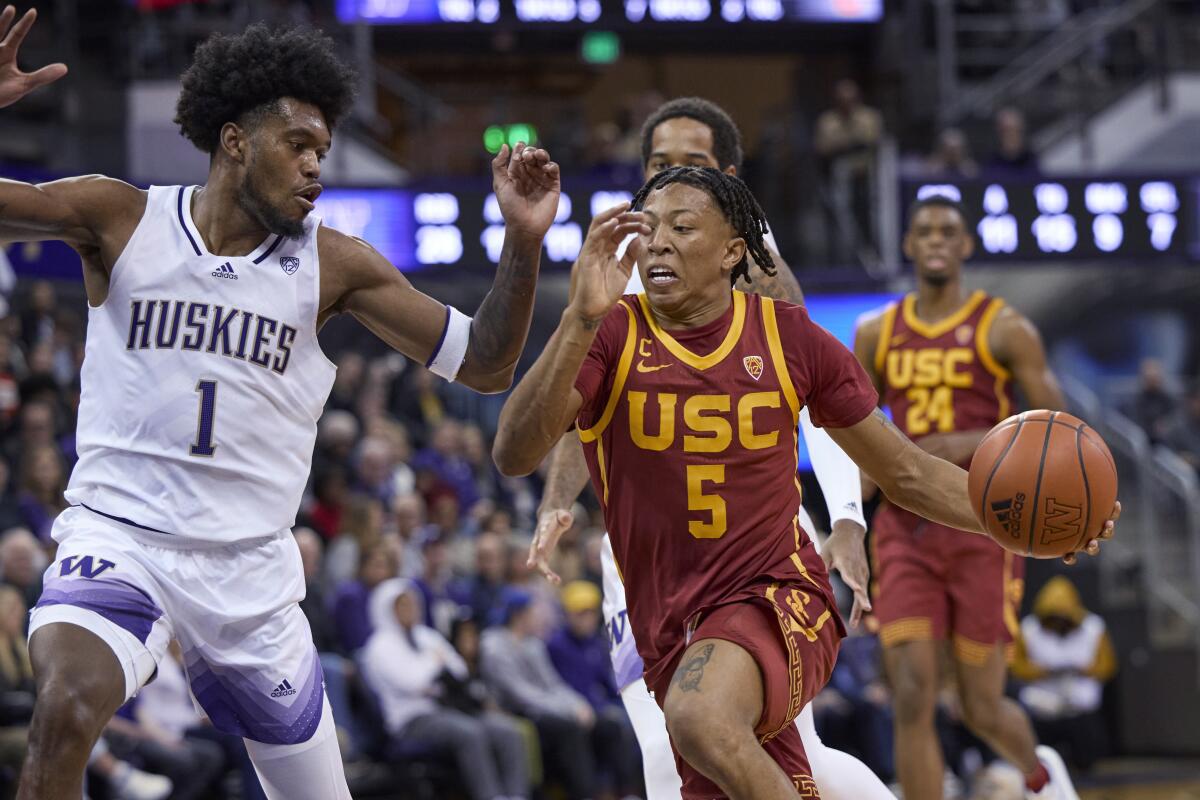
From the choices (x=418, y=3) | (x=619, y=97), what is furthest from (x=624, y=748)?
(x=619, y=97)

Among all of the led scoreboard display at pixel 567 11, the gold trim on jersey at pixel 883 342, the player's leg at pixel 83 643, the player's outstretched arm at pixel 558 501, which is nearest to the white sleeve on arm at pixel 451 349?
the player's outstretched arm at pixel 558 501

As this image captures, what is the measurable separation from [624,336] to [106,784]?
5.34 meters

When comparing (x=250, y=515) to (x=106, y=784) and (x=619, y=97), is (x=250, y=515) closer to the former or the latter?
(x=106, y=784)

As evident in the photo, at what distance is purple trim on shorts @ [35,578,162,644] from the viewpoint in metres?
3.89

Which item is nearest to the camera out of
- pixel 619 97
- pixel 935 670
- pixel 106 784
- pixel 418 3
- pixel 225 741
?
pixel 935 670

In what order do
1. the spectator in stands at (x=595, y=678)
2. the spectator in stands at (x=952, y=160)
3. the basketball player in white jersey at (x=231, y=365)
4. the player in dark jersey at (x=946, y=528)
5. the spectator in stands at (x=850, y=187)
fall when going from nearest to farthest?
the basketball player in white jersey at (x=231, y=365), the player in dark jersey at (x=946, y=528), the spectator in stands at (x=595, y=678), the spectator in stands at (x=850, y=187), the spectator in stands at (x=952, y=160)

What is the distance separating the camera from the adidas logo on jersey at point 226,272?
4.20 m

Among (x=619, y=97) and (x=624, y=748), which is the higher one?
(x=619, y=97)

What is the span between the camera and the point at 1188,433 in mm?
16188

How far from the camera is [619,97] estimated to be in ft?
72.9

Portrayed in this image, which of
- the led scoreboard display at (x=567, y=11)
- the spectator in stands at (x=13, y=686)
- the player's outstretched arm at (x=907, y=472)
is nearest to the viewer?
the player's outstretched arm at (x=907, y=472)

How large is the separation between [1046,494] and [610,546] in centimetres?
125

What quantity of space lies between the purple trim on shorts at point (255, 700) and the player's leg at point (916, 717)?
2.89 m

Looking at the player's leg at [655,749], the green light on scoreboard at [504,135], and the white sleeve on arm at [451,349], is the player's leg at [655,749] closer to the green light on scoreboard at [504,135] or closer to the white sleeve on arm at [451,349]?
the white sleeve on arm at [451,349]
